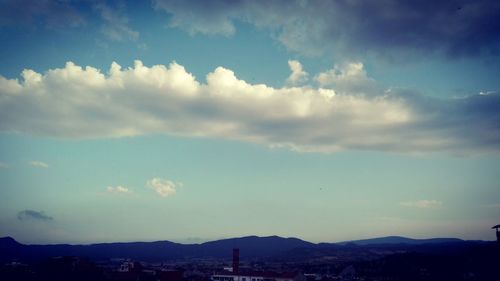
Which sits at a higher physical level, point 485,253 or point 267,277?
point 485,253

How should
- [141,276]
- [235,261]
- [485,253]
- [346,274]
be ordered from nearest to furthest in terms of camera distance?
1. [141,276]
2. [485,253]
3. [235,261]
4. [346,274]

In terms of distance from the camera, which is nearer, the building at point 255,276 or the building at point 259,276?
the building at point 259,276

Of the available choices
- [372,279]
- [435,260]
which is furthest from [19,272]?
[435,260]

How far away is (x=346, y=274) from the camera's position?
319 ft

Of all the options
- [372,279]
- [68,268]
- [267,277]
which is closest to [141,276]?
[68,268]

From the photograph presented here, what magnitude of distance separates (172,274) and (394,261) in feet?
188

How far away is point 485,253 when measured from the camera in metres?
77.1

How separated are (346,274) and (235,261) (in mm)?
28857

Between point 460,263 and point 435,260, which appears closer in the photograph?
point 460,263

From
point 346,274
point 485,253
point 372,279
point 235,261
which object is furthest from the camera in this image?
point 346,274

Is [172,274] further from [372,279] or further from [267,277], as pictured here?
[372,279]

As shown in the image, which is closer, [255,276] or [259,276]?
[259,276]

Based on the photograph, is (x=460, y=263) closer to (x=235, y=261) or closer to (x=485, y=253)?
(x=485, y=253)

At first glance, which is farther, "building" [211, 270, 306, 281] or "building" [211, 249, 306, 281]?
"building" [211, 249, 306, 281]
